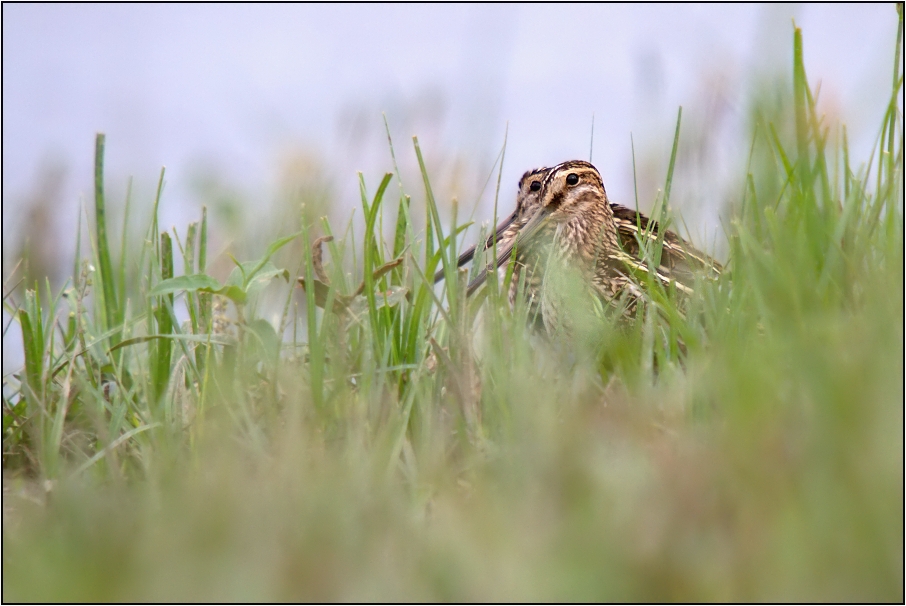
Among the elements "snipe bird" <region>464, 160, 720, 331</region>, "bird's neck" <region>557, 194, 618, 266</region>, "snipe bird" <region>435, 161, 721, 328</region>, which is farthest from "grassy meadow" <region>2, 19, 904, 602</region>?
"bird's neck" <region>557, 194, 618, 266</region>

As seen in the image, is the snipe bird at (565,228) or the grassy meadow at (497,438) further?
the snipe bird at (565,228)

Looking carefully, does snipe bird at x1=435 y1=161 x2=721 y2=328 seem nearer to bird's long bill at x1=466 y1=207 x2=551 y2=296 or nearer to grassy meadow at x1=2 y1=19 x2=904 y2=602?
bird's long bill at x1=466 y1=207 x2=551 y2=296

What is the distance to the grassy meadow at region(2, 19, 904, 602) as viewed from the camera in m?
1.18

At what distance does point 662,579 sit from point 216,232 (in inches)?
172

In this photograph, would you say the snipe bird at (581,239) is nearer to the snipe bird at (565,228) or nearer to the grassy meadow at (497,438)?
the snipe bird at (565,228)

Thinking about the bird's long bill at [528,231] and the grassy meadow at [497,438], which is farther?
the bird's long bill at [528,231]

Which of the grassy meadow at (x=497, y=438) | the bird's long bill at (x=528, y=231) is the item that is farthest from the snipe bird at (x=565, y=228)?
the grassy meadow at (x=497, y=438)

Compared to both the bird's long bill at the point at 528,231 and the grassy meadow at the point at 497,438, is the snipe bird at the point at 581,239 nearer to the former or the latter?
the bird's long bill at the point at 528,231

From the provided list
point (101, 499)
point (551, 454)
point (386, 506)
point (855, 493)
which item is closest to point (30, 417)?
point (101, 499)

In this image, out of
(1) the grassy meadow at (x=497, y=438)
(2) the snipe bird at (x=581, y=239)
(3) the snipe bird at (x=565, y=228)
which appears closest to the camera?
(1) the grassy meadow at (x=497, y=438)

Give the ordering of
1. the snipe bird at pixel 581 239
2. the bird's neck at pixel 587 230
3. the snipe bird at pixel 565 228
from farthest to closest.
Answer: the bird's neck at pixel 587 230 → the snipe bird at pixel 565 228 → the snipe bird at pixel 581 239

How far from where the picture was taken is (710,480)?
1.33 metres

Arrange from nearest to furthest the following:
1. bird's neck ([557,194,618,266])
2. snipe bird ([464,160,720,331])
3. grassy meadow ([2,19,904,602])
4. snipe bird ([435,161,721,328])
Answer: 1. grassy meadow ([2,19,904,602])
2. snipe bird ([464,160,720,331])
3. snipe bird ([435,161,721,328])
4. bird's neck ([557,194,618,266])

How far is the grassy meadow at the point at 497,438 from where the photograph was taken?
118 cm
